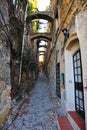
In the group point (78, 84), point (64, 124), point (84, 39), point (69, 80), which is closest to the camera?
point (84, 39)

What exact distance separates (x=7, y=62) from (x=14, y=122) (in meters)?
1.79

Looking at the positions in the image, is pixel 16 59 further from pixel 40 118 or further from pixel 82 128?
pixel 82 128

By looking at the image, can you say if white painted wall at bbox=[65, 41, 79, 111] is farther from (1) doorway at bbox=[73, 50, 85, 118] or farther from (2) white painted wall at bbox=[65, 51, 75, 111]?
(1) doorway at bbox=[73, 50, 85, 118]

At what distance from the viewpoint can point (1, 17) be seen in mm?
4473

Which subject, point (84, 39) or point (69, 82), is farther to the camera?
point (69, 82)

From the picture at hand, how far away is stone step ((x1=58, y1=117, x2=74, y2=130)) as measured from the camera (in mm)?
3841

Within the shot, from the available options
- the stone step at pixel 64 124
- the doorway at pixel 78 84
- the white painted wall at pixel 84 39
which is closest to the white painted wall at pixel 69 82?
the doorway at pixel 78 84

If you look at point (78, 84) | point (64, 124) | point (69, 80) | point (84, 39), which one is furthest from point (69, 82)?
point (84, 39)

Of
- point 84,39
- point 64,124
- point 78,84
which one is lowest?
point 64,124

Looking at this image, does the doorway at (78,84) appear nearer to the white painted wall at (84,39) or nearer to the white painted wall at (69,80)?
the white painted wall at (69,80)

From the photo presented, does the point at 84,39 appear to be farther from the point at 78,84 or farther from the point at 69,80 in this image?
the point at 69,80

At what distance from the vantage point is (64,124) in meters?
4.13

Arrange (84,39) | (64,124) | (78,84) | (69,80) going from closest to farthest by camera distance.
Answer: (84,39) → (64,124) → (78,84) → (69,80)

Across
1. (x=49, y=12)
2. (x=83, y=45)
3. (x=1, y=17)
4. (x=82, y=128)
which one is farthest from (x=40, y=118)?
(x=49, y=12)
